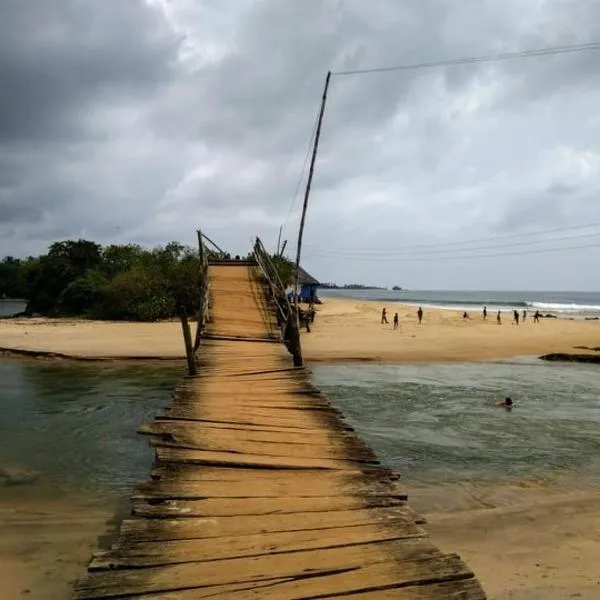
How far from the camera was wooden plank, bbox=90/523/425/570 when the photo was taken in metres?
4.73

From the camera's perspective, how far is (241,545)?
5.06 meters

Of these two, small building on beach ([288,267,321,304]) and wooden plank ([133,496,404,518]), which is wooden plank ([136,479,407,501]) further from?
small building on beach ([288,267,321,304])

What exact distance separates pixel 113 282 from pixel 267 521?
45.1 m

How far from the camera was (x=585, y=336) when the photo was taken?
42.1 metres

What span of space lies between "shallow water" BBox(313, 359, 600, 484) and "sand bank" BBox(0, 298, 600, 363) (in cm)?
405

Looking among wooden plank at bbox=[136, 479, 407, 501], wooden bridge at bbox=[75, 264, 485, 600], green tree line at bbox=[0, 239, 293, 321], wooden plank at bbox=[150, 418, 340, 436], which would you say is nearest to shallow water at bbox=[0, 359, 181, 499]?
wooden plank at bbox=[150, 418, 340, 436]

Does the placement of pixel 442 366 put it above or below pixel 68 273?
below

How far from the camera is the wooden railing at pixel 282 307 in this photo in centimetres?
1321

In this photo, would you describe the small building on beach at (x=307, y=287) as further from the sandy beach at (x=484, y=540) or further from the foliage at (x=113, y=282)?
the sandy beach at (x=484, y=540)

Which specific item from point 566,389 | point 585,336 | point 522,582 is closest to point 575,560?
point 522,582

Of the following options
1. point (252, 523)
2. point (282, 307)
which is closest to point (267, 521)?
point (252, 523)

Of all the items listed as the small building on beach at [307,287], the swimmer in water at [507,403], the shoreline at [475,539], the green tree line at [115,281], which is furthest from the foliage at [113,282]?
the shoreline at [475,539]

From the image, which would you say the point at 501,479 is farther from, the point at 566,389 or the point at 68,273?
the point at 68,273

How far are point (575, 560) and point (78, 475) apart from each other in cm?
809
